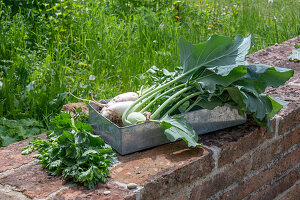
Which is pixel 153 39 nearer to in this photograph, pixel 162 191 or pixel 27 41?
pixel 27 41

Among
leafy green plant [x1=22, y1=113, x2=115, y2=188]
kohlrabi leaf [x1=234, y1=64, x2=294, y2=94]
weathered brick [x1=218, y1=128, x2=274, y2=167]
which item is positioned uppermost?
kohlrabi leaf [x1=234, y1=64, x2=294, y2=94]

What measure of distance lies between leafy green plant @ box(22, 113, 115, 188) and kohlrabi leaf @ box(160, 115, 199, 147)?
0.24 meters

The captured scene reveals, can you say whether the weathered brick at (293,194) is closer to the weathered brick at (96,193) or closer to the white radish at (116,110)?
the white radish at (116,110)

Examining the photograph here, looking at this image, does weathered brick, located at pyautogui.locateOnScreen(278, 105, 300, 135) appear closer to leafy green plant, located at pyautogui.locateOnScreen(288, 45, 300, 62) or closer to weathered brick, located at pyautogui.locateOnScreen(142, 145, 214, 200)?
weathered brick, located at pyautogui.locateOnScreen(142, 145, 214, 200)

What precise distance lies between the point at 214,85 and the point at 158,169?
16.7 inches

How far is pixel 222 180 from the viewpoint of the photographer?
188 cm

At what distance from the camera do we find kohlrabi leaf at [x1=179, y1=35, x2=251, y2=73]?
5.97 feet

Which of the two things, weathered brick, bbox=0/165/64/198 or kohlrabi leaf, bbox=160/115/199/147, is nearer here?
weathered brick, bbox=0/165/64/198

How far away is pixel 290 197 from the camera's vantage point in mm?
2520

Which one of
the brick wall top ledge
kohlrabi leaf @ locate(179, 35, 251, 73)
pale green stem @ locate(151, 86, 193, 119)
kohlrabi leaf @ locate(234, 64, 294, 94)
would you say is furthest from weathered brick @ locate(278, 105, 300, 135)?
pale green stem @ locate(151, 86, 193, 119)

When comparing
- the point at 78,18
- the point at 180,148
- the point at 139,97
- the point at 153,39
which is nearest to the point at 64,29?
the point at 78,18

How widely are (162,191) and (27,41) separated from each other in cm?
284

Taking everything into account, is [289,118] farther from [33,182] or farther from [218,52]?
[33,182]

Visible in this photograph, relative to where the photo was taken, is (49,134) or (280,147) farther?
(280,147)
